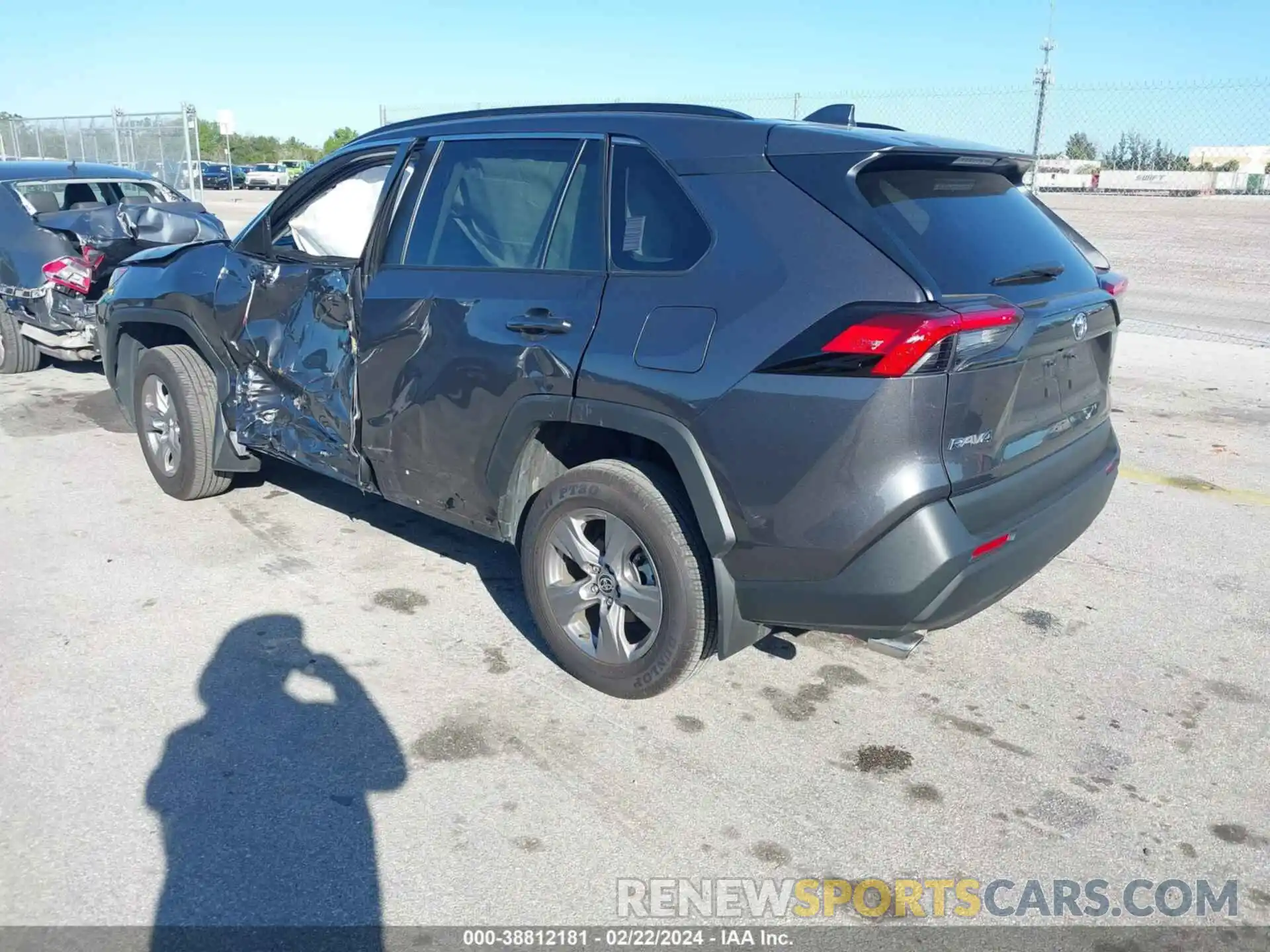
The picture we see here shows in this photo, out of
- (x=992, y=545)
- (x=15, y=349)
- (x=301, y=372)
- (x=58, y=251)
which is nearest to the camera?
(x=992, y=545)

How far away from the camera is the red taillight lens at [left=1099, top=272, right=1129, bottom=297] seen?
3717mm

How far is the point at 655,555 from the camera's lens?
10.9 feet

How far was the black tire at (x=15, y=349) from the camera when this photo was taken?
865 centimetres

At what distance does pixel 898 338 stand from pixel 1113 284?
5.23 feet

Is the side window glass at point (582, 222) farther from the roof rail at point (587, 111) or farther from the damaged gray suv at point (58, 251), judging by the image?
the damaged gray suv at point (58, 251)

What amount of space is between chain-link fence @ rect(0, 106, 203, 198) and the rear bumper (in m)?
18.9

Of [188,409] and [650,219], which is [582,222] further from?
[188,409]

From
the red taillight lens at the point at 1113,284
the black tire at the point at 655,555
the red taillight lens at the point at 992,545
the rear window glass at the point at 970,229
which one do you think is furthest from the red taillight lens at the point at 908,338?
the red taillight lens at the point at 1113,284

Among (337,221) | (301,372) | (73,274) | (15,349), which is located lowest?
(15,349)

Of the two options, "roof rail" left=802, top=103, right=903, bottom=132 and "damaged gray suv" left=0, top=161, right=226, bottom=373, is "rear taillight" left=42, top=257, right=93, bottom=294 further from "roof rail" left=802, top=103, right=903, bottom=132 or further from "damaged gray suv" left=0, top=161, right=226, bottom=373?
"roof rail" left=802, top=103, right=903, bottom=132

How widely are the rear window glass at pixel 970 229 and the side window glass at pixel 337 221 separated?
2.68 metres

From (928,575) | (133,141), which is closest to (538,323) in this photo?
(928,575)

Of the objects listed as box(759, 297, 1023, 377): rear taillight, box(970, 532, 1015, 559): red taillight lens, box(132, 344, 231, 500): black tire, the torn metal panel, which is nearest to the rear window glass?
box(759, 297, 1023, 377): rear taillight

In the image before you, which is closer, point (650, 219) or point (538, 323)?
point (650, 219)
